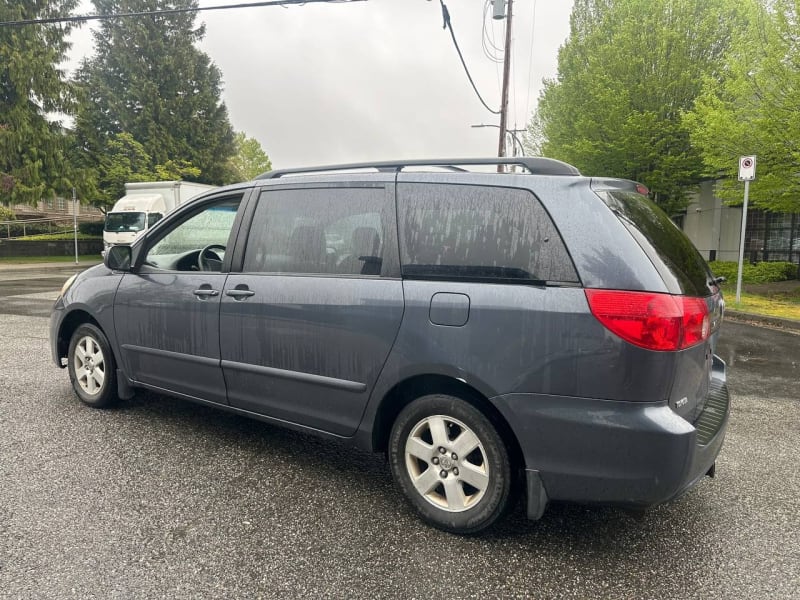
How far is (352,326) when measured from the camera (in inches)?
115

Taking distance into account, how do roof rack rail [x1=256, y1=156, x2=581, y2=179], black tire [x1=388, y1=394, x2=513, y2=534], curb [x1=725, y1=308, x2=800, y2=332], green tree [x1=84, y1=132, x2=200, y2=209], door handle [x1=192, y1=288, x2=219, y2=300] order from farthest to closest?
green tree [x1=84, y1=132, x2=200, y2=209]
curb [x1=725, y1=308, x2=800, y2=332]
door handle [x1=192, y1=288, x2=219, y2=300]
roof rack rail [x1=256, y1=156, x2=581, y2=179]
black tire [x1=388, y1=394, x2=513, y2=534]

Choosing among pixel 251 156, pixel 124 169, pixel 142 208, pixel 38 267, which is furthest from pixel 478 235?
pixel 251 156

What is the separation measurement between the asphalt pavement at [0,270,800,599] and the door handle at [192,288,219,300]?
3.26 feet

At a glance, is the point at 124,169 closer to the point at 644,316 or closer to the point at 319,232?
the point at 319,232

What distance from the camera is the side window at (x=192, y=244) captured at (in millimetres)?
3922

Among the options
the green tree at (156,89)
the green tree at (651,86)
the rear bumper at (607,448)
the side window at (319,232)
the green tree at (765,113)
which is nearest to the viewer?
the rear bumper at (607,448)

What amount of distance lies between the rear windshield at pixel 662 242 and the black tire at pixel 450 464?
1.01m

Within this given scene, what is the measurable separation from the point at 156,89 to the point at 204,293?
42.3 meters

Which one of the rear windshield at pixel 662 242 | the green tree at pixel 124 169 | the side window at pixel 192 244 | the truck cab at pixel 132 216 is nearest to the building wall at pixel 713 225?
the truck cab at pixel 132 216

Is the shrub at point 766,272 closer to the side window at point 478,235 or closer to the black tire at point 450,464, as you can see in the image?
the side window at point 478,235

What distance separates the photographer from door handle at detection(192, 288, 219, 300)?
351cm

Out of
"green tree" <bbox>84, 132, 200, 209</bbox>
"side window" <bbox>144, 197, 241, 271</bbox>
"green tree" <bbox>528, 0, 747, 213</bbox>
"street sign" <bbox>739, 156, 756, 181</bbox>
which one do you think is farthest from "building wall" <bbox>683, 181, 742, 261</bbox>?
"green tree" <bbox>84, 132, 200, 209</bbox>

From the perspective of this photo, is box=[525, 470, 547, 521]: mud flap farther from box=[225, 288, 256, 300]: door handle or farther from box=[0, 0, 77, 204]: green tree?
box=[0, 0, 77, 204]: green tree

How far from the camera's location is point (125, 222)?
19.9 meters
